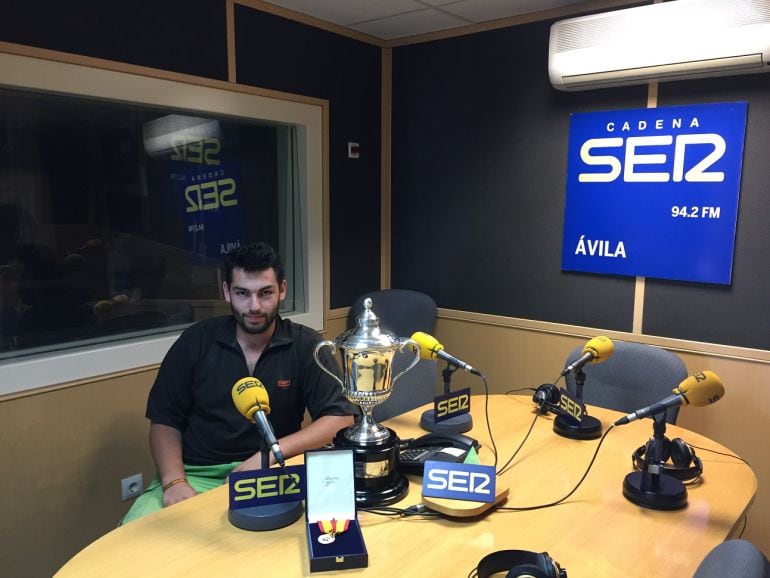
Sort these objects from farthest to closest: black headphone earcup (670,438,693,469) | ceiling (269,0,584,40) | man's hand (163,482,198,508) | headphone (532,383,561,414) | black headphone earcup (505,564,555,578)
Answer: ceiling (269,0,584,40), headphone (532,383,561,414), man's hand (163,482,198,508), black headphone earcup (670,438,693,469), black headphone earcup (505,564,555,578)

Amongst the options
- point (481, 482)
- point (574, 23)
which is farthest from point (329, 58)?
point (481, 482)

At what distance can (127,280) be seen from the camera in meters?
2.72

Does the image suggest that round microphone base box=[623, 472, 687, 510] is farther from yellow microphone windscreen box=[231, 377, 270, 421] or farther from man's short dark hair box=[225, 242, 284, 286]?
man's short dark hair box=[225, 242, 284, 286]

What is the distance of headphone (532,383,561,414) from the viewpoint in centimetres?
221

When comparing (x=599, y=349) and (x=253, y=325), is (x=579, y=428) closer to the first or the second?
(x=599, y=349)

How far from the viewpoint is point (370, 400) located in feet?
5.16

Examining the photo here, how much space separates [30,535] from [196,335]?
110cm

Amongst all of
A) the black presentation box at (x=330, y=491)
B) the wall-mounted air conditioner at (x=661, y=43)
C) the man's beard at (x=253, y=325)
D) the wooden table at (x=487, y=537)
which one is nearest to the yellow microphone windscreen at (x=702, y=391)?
the wooden table at (x=487, y=537)

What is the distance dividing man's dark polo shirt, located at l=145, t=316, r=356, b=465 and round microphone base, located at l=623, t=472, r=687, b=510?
3.00ft

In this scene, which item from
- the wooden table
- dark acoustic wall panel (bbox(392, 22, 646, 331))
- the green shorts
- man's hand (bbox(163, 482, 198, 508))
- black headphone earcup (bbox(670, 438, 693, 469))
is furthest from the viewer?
dark acoustic wall panel (bbox(392, 22, 646, 331))

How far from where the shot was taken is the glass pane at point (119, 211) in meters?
2.37

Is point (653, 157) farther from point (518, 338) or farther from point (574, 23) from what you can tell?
point (518, 338)

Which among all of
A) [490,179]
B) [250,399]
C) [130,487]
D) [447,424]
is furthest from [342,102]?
[250,399]

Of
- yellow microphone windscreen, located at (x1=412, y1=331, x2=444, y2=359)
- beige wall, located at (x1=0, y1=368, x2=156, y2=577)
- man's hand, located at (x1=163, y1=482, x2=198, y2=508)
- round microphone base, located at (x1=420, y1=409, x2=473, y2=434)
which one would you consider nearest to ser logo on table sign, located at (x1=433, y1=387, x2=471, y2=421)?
round microphone base, located at (x1=420, y1=409, x2=473, y2=434)
